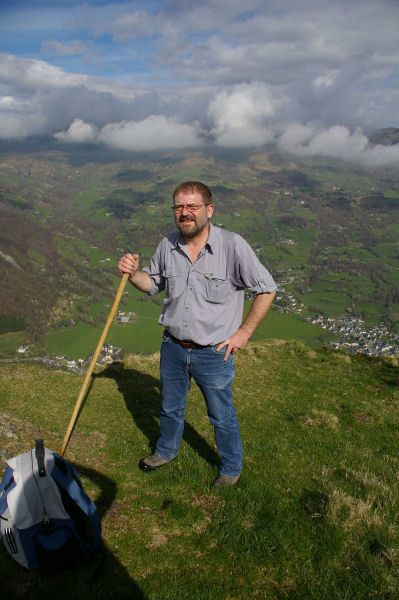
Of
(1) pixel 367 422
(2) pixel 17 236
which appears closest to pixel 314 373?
(1) pixel 367 422

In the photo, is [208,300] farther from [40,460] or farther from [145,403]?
[145,403]

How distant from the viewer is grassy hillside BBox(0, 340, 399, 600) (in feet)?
12.7

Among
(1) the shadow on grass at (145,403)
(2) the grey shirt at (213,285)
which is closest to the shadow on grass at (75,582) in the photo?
(1) the shadow on grass at (145,403)

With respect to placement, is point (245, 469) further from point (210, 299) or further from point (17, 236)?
point (17, 236)

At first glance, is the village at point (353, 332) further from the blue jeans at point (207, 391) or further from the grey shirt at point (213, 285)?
the grey shirt at point (213, 285)

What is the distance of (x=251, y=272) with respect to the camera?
507 centimetres

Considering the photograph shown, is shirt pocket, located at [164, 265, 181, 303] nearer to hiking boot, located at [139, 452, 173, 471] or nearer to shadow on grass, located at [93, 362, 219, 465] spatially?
hiking boot, located at [139, 452, 173, 471]

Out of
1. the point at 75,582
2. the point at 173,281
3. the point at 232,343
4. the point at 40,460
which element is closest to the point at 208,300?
the point at 173,281

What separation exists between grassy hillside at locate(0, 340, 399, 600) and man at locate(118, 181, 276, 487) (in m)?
0.84

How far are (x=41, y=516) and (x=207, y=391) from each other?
2615mm

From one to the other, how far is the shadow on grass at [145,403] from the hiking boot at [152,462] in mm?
767

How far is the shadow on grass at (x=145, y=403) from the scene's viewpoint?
7.02 m

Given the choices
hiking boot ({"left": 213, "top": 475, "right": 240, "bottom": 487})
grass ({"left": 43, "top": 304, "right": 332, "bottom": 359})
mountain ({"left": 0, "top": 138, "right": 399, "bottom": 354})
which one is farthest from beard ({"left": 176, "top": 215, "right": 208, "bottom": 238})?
mountain ({"left": 0, "top": 138, "right": 399, "bottom": 354})

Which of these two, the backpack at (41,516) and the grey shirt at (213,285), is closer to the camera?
the backpack at (41,516)
